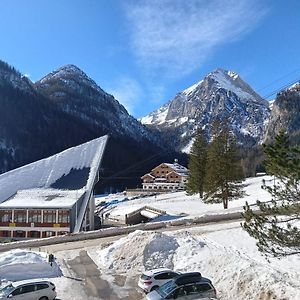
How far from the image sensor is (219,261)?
25109 mm

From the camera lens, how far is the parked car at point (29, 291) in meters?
20.1

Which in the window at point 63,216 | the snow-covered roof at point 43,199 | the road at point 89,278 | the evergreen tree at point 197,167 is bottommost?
the road at point 89,278

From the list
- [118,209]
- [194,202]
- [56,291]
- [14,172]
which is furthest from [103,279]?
[118,209]

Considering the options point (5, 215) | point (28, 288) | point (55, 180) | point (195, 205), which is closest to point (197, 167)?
point (195, 205)

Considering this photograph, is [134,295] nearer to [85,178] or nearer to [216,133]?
[85,178]

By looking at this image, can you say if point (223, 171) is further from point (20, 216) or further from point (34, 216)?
point (20, 216)

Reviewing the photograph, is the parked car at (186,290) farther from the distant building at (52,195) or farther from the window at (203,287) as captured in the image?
the distant building at (52,195)

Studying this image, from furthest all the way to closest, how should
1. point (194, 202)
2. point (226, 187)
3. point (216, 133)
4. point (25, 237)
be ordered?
point (194, 202), point (216, 133), point (226, 187), point (25, 237)

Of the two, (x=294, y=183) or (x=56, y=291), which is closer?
(x=294, y=183)

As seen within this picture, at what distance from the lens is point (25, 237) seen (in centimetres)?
5125

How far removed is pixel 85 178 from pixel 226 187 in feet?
62.6

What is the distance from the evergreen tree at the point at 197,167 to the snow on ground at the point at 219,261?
31.8 meters

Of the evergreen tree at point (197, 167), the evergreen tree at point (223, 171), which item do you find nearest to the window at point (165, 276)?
the evergreen tree at point (223, 171)

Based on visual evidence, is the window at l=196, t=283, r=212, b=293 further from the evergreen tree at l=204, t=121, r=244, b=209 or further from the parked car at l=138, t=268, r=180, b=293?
the evergreen tree at l=204, t=121, r=244, b=209
